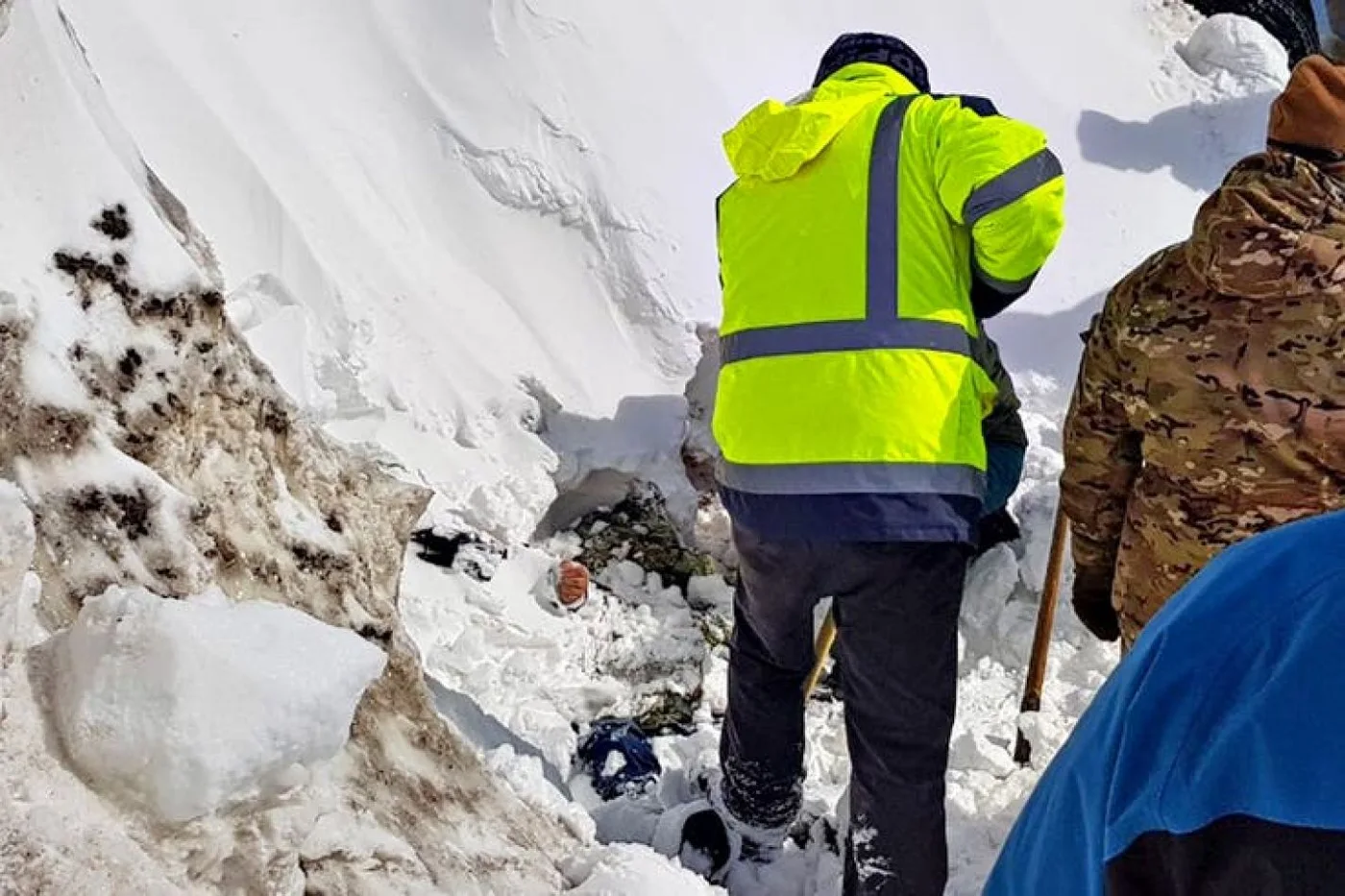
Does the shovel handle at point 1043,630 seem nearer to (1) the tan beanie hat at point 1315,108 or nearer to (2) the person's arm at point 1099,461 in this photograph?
(2) the person's arm at point 1099,461

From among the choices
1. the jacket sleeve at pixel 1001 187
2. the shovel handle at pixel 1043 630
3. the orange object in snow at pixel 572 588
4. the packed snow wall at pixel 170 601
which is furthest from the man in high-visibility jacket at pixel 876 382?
the orange object in snow at pixel 572 588

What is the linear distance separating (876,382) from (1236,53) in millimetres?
4286

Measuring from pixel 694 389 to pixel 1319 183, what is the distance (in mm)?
2297

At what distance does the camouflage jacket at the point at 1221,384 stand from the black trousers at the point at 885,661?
0.32 m

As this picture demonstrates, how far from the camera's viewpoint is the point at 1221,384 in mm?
1966

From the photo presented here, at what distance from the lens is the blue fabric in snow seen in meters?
2.79

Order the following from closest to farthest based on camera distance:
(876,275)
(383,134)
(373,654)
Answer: (373,654) < (876,275) < (383,134)

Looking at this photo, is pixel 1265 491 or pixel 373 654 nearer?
pixel 373 654

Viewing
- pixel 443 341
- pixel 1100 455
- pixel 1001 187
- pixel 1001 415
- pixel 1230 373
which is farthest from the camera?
pixel 443 341

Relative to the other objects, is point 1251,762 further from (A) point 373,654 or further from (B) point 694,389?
(B) point 694,389

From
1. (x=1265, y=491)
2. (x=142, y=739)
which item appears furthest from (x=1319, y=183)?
(x=142, y=739)

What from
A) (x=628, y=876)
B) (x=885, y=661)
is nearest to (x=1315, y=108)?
(x=885, y=661)

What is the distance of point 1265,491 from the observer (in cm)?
200

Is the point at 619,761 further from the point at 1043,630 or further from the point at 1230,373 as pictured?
the point at 1230,373
